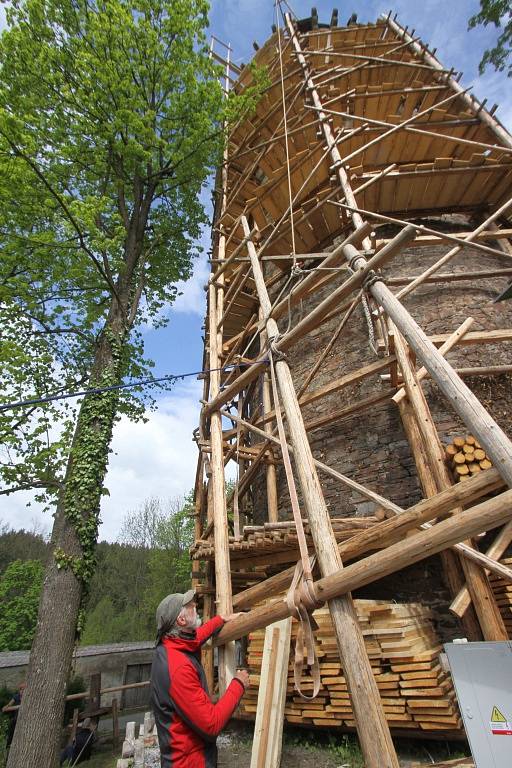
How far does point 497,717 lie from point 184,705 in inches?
69.7

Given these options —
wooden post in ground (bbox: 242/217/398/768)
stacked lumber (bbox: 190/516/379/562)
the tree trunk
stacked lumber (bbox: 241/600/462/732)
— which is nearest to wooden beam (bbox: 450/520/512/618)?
stacked lumber (bbox: 241/600/462/732)

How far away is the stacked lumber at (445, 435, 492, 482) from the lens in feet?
15.4

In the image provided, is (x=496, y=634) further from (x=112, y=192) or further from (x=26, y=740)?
(x=112, y=192)

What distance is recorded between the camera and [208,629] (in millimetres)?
2676

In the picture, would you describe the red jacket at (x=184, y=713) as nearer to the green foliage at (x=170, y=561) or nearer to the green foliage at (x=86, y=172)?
the green foliage at (x=86, y=172)

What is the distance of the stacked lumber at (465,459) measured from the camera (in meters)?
4.68

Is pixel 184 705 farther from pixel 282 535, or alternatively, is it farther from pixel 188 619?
pixel 282 535

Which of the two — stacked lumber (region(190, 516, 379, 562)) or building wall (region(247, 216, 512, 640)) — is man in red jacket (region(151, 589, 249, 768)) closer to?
stacked lumber (region(190, 516, 379, 562))

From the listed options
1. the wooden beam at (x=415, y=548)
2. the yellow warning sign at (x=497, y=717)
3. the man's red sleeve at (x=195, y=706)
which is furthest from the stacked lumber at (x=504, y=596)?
the man's red sleeve at (x=195, y=706)

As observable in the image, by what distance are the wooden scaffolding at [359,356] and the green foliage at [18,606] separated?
1962 centimetres

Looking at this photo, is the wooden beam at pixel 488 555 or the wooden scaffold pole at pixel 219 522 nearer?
the wooden scaffold pole at pixel 219 522

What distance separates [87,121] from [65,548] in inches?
317

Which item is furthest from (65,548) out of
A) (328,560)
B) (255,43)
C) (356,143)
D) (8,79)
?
(255,43)

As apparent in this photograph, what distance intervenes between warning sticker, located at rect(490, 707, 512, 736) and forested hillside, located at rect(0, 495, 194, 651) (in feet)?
67.9
